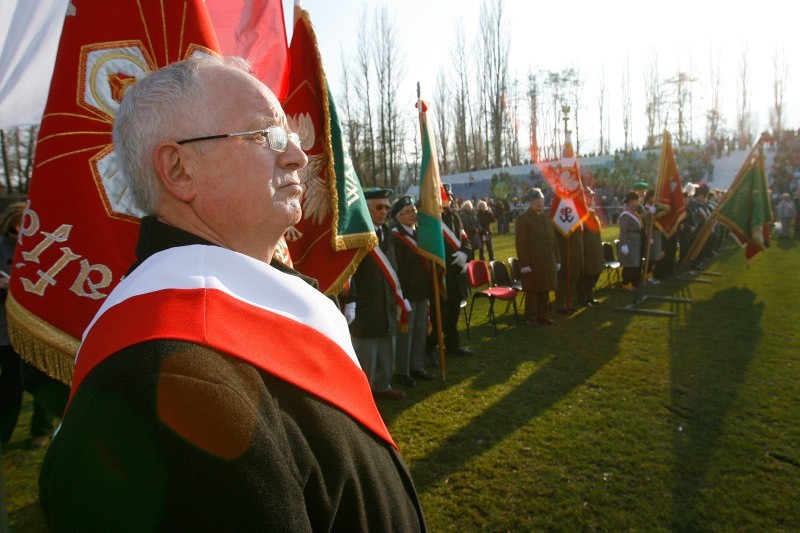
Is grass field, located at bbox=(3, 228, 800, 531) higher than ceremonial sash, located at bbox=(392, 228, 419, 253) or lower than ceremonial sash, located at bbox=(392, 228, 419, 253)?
lower

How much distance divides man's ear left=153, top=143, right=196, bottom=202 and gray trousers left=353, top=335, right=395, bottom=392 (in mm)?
4225

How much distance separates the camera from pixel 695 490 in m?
3.64

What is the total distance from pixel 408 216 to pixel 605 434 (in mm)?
3052

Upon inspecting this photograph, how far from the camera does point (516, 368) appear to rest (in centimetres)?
634

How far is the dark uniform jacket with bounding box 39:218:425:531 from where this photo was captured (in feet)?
2.33

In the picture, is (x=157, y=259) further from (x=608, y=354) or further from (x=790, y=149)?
(x=790, y=149)

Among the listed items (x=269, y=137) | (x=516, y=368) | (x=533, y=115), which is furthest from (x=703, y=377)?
(x=533, y=115)

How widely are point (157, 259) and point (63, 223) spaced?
1385mm

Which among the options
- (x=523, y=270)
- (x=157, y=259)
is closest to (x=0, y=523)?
(x=157, y=259)

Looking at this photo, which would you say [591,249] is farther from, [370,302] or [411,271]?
[370,302]

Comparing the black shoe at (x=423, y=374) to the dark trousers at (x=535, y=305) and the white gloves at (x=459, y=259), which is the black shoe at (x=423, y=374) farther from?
the dark trousers at (x=535, y=305)

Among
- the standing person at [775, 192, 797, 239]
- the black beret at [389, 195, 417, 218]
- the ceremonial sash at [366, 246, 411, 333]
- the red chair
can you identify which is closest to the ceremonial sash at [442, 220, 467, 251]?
the black beret at [389, 195, 417, 218]

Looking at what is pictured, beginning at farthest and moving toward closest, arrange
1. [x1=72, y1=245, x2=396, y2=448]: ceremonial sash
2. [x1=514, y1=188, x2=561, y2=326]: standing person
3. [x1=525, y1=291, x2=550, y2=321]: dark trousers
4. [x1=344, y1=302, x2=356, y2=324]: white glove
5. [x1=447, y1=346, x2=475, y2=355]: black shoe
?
[x1=525, y1=291, x2=550, y2=321]: dark trousers → [x1=514, y1=188, x2=561, y2=326]: standing person → [x1=447, y1=346, x2=475, y2=355]: black shoe → [x1=344, y1=302, x2=356, y2=324]: white glove → [x1=72, y1=245, x2=396, y2=448]: ceremonial sash

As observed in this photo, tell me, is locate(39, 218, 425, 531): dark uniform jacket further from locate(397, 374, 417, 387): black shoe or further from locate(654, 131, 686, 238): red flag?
locate(654, 131, 686, 238): red flag
